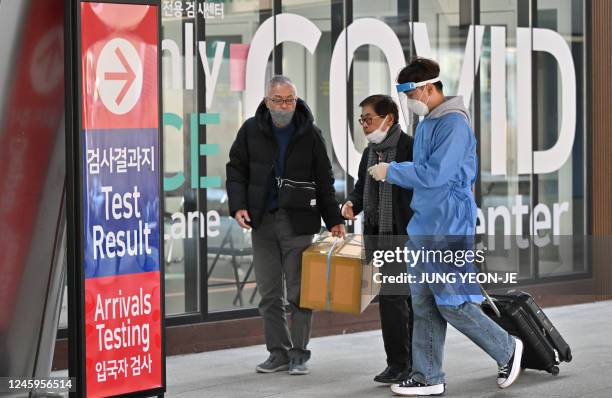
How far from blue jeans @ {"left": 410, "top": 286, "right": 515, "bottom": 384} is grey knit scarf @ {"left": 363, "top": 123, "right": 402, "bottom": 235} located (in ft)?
2.07

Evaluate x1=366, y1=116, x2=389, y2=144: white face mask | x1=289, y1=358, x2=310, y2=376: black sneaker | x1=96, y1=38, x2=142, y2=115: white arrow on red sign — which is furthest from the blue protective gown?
x1=96, y1=38, x2=142, y2=115: white arrow on red sign

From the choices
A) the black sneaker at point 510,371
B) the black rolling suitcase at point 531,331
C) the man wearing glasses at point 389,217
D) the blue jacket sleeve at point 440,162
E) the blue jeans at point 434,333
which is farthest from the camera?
the black rolling suitcase at point 531,331

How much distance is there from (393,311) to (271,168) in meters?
1.27

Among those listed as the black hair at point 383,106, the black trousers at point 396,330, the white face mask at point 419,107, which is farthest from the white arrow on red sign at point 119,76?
the black trousers at point 396,330

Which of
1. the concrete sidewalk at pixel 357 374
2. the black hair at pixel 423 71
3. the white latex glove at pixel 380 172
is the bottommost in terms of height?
the concrete sidewalk at pixel 357 374

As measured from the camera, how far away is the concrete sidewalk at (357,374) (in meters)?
7.87

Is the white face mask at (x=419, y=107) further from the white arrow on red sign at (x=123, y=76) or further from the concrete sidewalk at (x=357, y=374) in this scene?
the white arrow on red sign at (x=123, y=76)

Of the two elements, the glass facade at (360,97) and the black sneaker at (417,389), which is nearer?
the black sneaker at (417,389)

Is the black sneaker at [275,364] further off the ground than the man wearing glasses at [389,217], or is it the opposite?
the man wearing glasses at [389,217]

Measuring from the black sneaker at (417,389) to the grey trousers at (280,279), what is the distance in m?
1.00

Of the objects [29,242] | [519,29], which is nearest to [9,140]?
[29,242]

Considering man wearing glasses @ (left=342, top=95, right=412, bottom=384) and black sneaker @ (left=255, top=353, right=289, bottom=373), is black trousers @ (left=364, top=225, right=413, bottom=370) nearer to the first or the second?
man wearing glasses @ (left=342, top=95, right=412, bottom=384)

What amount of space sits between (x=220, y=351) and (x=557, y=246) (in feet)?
14.7

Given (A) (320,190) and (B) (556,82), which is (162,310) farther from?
(B) (556,82)
